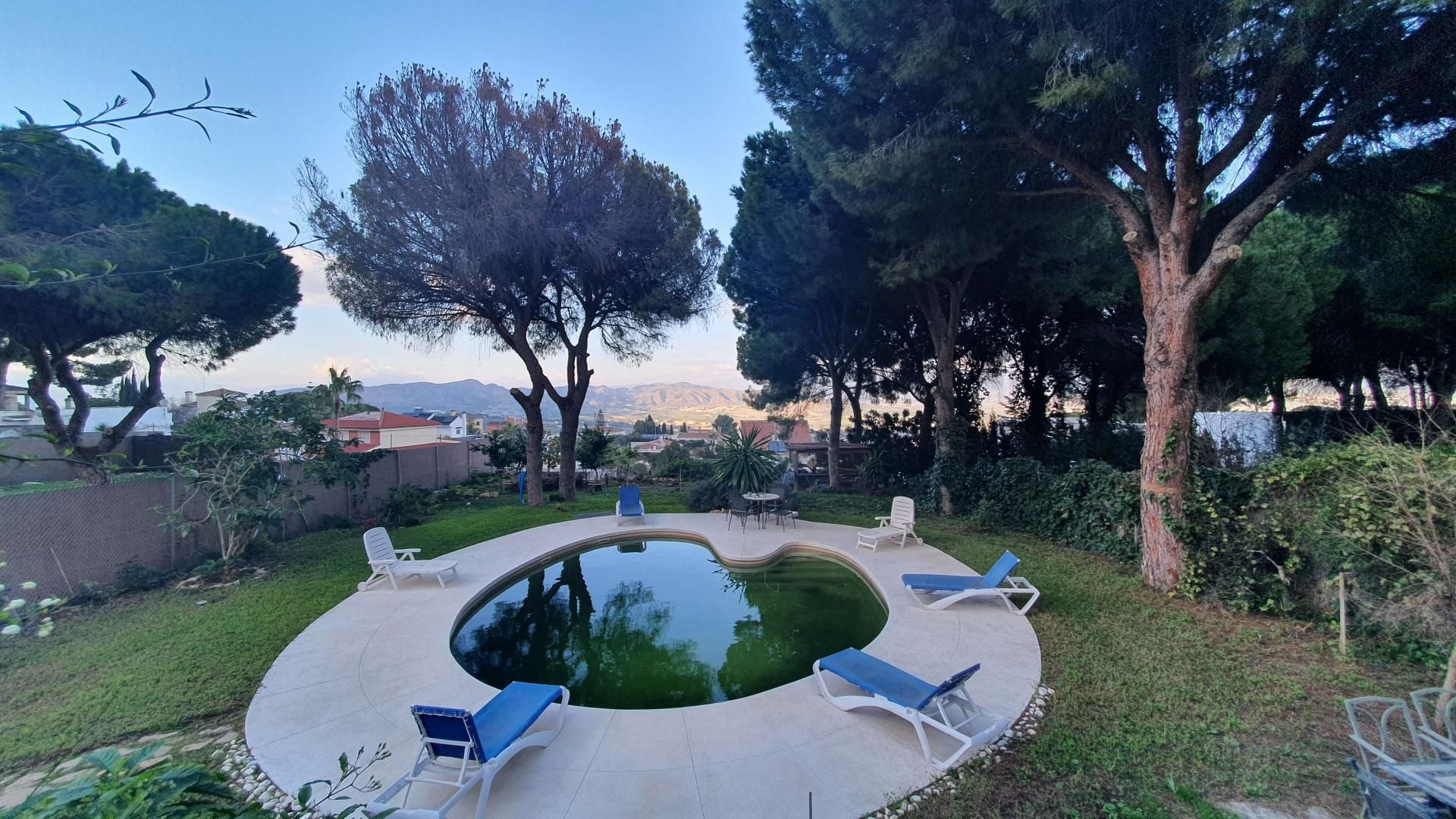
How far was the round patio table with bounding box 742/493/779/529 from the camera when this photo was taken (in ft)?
37.3

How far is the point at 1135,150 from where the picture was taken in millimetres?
7793

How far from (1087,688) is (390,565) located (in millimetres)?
8046

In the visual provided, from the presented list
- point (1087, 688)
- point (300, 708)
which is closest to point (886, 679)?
point (1087, 688)

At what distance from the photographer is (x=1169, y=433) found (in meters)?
6.87

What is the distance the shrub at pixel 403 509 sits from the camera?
11.7 m

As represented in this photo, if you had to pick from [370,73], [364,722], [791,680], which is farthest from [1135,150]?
[370,73]

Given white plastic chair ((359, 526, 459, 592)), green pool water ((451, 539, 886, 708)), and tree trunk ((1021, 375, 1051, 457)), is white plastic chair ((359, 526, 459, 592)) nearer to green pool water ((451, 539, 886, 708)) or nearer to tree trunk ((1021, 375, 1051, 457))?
green pool water ((451, 539, 886, 708))

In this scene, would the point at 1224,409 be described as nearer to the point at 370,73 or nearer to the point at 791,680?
the point at 791,680

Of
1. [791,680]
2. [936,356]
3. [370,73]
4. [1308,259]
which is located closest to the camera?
[791,680]

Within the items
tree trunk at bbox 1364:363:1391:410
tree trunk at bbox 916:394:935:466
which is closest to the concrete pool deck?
tree trunk at bbox 916:394:935:466

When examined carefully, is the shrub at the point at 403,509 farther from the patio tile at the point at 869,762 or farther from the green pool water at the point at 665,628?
the patio tile at the point at 869,762

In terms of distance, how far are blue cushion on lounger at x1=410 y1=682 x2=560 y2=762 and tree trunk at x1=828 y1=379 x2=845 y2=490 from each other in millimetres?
13619

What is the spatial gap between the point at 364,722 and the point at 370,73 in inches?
461

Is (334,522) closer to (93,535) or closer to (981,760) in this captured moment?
(93,535)
